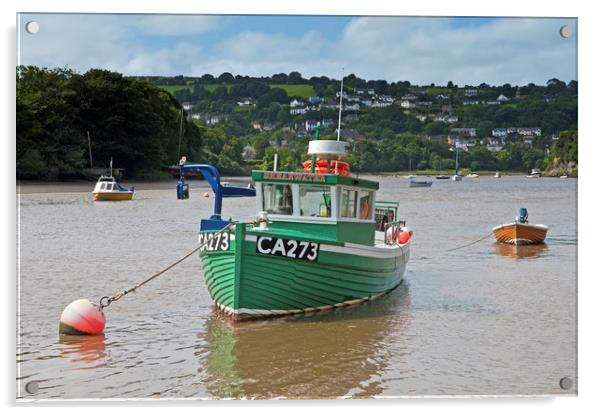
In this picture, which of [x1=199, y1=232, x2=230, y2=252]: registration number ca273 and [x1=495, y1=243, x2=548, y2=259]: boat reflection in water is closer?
[x1=199, y1=232, x2=230, y2=252]: registration number ca273

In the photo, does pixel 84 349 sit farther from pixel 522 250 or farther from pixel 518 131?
pixel 522 250

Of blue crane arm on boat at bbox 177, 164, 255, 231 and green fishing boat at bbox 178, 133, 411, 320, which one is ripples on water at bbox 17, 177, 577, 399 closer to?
green fishing boat at bbox 178, 133, 411, 320

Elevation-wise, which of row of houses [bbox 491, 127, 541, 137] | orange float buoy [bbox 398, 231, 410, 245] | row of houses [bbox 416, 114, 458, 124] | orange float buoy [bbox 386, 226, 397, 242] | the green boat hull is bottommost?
the green boat hull

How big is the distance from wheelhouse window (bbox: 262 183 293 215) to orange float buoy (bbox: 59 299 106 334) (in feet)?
10.5

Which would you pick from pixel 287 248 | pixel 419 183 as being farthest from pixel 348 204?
pixel 419 183

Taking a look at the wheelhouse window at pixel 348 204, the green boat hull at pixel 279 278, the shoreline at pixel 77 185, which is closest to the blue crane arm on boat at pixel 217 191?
the green boat hull at pixel 279 278

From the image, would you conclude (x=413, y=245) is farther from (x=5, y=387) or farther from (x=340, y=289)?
(x=5, y=387)

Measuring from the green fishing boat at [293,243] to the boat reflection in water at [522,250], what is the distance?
36.2 ft

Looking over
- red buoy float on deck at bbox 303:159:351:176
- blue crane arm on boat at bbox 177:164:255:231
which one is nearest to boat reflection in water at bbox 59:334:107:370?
blue crane arm on boat at bbox 177:164:255:231

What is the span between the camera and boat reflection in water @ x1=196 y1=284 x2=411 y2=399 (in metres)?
10.6

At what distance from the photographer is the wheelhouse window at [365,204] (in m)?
15.3

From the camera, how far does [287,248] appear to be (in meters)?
13.6

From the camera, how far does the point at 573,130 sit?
1132 centimetres

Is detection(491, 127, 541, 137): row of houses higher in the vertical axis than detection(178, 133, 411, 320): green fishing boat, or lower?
higher
